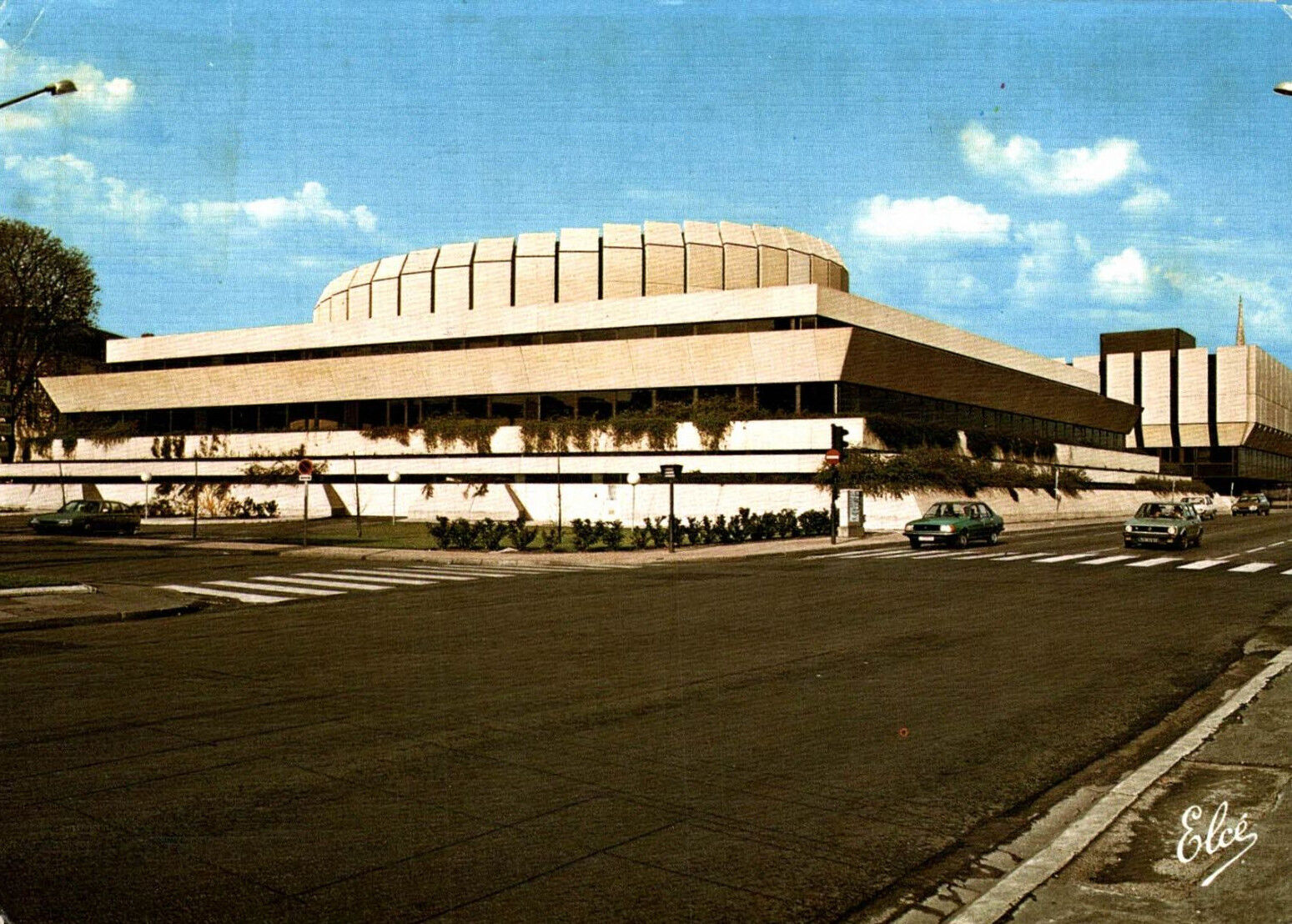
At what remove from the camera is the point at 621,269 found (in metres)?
60.9

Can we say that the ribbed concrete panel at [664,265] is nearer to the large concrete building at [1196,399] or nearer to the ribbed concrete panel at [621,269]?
the ribbed concrete panel at [621,269]

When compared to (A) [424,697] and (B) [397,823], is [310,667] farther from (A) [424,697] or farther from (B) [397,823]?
(B) [397,823]

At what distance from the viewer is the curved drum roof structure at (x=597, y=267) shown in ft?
200

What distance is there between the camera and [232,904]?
4.47 meters

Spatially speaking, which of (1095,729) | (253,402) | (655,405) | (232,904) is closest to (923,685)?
(1095,729)

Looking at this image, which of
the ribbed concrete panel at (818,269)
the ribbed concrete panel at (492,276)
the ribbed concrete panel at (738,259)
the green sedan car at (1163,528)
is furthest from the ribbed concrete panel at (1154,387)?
the green sedan car at (1163,528)

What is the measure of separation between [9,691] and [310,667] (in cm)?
268

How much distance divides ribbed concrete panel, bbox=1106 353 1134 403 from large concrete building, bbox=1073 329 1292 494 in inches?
3.8

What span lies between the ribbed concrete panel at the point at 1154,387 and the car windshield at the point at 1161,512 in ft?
329

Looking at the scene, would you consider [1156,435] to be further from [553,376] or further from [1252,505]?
[553,376]

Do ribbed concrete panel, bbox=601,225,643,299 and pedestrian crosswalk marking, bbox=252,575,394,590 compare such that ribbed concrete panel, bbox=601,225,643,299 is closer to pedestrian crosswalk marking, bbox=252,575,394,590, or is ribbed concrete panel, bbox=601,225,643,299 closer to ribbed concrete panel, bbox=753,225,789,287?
ribbed concrete panel, bbox=753,225,789,287

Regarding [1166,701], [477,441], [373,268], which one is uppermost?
[373,268]

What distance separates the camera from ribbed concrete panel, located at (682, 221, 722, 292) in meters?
61.1

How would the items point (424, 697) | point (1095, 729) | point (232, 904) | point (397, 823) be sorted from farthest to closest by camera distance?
point (424, 697) < point (1095, 729) < point (397, 823) < point (232, 904)
